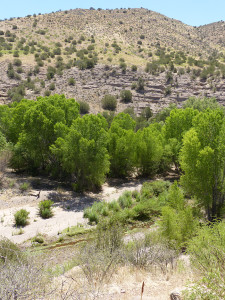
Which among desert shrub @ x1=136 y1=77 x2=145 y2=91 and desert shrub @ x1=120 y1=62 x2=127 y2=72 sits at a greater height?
desert shrub @ x1=120 y1=62 x2=127 y2=72

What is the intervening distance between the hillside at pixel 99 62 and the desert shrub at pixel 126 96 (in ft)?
4.44

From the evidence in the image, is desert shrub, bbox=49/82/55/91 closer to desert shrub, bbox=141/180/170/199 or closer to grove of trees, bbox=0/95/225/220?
grove of trees, bbox=0/95/225/220

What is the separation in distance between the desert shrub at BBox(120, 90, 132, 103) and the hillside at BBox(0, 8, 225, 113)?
1354 millimetres

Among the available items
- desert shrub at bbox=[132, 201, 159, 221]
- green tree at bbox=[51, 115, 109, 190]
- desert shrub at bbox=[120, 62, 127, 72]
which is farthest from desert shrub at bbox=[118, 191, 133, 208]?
desert shrub at bbox=[120, 62, 127, 72]

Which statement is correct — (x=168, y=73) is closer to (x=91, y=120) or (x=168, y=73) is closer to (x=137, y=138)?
Result: (x=137, y=138)

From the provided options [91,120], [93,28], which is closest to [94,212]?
[91,120]

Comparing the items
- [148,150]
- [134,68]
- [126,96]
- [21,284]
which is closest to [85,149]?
[148,150]

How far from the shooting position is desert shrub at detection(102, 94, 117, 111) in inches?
2072

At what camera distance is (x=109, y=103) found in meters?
52.7

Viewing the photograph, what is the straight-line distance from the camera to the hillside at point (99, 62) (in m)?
54.8

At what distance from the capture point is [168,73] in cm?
5938

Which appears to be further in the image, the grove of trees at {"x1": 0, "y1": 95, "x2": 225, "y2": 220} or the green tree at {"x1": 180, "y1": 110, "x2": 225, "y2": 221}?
the grove of trees at {"x1": 0, "y1": 95, "x2": 225, "y2": 220}

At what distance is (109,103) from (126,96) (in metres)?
4.71

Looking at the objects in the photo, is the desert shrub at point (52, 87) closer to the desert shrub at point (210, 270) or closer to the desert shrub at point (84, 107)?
the desert shrub at point (84, 107)
